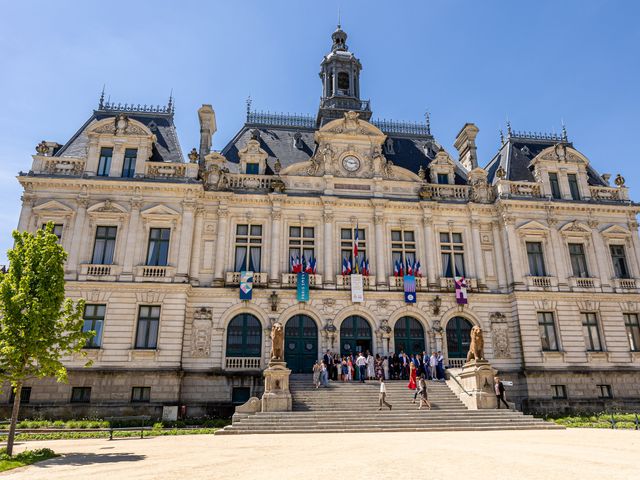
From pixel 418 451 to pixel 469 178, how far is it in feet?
76.5

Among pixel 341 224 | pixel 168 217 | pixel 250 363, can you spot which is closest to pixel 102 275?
pixel 168 217

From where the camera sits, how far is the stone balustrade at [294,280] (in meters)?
27.1

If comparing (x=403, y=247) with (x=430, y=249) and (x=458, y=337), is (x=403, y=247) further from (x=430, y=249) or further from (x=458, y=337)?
(x=458, y=337)

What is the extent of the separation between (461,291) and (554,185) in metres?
10.8

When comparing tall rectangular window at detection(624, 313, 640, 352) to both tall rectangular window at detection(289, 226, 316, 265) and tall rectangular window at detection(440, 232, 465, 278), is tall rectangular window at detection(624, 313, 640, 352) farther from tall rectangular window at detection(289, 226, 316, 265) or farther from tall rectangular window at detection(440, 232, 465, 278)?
tall rectangular window at detection(289, 226, 316, 265)

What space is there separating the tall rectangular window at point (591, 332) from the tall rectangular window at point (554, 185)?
Result: 8.11 m

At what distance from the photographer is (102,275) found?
25266 mm

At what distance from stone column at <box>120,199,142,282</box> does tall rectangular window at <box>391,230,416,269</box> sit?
51.1ft

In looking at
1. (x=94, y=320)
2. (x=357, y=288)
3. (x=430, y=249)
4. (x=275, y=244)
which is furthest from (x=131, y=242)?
(x=430, y=249)

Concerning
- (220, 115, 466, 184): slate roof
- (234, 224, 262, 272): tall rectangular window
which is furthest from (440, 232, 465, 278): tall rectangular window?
(234, 224, 262, 272): tall rectangular window

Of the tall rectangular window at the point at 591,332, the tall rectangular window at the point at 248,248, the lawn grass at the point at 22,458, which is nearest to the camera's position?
the lawn grass at the point at 22,458

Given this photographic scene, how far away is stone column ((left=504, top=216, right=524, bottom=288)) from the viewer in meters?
28.2

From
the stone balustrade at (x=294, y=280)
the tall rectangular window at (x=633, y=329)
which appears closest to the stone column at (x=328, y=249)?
the stone balustrade at (x=294, y=280)

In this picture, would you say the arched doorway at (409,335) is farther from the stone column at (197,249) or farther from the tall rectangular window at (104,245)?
the tall rectangular window at (104,245)
